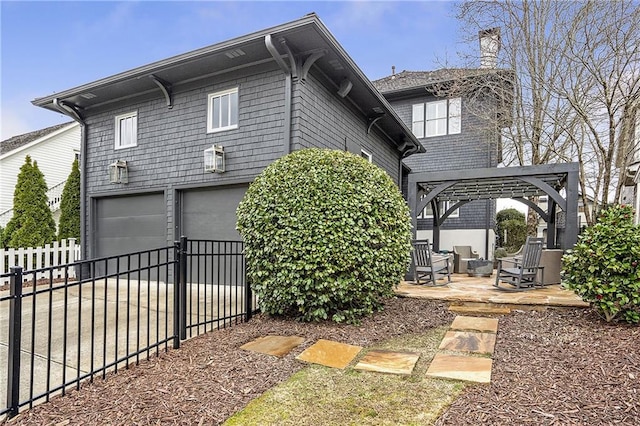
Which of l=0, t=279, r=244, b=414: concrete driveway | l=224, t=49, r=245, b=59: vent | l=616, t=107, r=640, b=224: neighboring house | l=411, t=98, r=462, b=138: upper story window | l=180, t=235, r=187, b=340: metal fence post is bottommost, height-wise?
l=0, t=279, r=244, b=414: concrete driveway

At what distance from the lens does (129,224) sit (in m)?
8.41

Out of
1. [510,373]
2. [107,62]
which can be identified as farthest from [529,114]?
[107,62]

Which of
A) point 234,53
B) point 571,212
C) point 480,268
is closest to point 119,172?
point 234,53

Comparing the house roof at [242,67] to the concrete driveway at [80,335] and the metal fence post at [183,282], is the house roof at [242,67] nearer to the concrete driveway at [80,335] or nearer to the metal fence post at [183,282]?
the metal fence post at [183,282]

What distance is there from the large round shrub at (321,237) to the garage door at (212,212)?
257 centimetres

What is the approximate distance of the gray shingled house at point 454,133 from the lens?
11359mm

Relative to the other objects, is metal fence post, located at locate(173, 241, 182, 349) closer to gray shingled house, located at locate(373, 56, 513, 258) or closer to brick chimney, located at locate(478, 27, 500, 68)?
gray shingled house, located at locate(373, 56, 513, 258)

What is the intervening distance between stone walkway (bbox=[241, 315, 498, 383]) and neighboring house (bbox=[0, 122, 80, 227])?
1497 centimetres

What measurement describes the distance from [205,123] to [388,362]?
5.90 meters

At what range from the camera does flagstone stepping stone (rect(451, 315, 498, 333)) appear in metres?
4.14

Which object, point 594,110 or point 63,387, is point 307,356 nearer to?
point 63,387

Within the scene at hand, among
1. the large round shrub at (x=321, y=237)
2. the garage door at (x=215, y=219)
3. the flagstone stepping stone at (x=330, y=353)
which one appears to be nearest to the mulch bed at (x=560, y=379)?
the flagstone stepping stone at (x=330, y=353)

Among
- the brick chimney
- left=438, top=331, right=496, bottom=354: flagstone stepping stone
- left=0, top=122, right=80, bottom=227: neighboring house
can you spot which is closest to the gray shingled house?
the brick chimney

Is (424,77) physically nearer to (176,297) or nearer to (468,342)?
(468,342)
